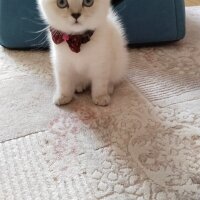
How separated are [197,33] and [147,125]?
0.74 metres

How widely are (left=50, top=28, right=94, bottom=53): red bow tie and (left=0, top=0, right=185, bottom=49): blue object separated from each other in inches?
15.8

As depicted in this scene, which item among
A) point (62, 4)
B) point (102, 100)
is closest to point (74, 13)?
point (62, 4)

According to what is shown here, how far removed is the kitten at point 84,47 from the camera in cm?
90

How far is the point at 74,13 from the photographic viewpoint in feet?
2.90

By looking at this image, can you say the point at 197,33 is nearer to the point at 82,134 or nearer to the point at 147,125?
the point at 147,125

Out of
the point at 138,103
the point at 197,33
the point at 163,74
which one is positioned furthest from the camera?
the point at 197,33

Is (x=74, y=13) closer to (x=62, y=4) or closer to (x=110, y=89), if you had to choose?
(x=62, y=4)

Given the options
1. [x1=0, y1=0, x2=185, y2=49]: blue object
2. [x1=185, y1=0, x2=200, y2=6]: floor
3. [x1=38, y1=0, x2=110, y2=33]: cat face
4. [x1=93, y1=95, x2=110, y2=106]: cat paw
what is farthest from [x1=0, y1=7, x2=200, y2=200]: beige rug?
[x1=185, y1=0, x2=200, y2=6]: floor

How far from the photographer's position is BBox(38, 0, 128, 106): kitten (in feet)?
2.94

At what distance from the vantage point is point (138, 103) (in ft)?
3.58

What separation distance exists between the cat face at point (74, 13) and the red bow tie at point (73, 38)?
1.4 inches

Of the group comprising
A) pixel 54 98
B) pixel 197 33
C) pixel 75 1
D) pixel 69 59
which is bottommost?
pixel 197 33

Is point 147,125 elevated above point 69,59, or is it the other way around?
point 69,59

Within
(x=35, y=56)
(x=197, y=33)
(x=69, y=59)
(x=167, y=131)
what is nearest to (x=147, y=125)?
(x=167, y=131)
